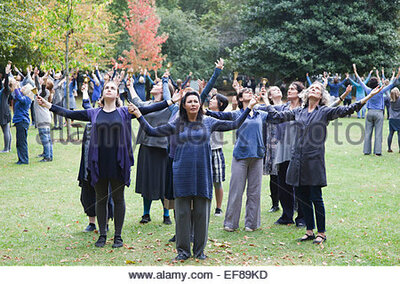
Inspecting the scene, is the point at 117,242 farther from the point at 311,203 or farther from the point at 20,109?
the point at 20,109

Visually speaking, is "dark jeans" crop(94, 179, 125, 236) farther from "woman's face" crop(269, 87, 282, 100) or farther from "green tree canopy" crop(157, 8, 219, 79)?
"green tree canopy" crop(157, 8, 219, 79)

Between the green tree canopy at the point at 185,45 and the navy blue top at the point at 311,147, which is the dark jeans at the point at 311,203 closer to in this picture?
the navy blue top at the point at 311,147

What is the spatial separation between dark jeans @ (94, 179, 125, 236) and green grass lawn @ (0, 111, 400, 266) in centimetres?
34

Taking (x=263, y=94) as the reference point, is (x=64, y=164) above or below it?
below

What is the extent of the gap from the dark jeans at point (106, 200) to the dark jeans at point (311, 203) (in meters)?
2.59

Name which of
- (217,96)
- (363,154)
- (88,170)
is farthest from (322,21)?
(88,170)

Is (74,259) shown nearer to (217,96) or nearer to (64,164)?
(217,96)

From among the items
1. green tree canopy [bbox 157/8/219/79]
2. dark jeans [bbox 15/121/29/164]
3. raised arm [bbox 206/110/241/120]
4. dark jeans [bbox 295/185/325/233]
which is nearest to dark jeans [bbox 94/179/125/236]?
raised arm [bbox 206/110/241/120]

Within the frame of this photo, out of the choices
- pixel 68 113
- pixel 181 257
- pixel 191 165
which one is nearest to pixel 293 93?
pixel 191 165

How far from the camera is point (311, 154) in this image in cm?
648

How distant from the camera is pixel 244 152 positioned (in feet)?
23.6

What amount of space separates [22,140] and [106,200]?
755 cm

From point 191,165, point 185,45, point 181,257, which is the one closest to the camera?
point 191,165

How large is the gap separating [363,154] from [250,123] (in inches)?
364
